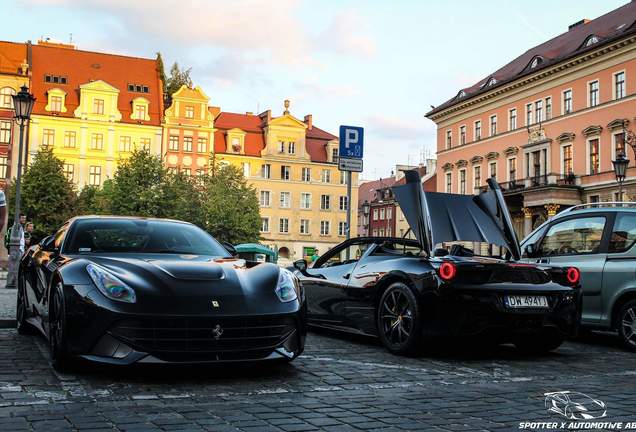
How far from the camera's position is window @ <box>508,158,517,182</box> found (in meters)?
55.1

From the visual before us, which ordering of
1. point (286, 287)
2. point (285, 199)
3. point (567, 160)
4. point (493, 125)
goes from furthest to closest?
point (285, 199), point (493, 125), point (567, 160), point (286, 287)

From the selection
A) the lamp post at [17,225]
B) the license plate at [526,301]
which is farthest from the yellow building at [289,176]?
the license plate at [526,301]

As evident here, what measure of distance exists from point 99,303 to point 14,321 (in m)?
4.35

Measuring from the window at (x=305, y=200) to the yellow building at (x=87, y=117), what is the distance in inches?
660

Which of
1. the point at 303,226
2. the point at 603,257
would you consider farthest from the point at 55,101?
the point at 603,257

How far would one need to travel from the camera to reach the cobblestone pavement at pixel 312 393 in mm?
4172

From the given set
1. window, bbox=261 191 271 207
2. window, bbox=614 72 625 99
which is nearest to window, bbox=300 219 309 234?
window, bbox=261 191 271 207

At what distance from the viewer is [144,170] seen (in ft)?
171

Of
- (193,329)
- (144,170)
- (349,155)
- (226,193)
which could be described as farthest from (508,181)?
(193,329)

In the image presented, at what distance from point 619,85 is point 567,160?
6.93 m

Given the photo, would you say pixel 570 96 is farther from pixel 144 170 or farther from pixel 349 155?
pixel 349 155

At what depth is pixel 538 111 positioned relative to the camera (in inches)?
2077

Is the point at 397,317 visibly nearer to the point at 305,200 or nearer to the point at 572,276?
the point at 572,276

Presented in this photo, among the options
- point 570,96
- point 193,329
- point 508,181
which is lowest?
point 193,329
